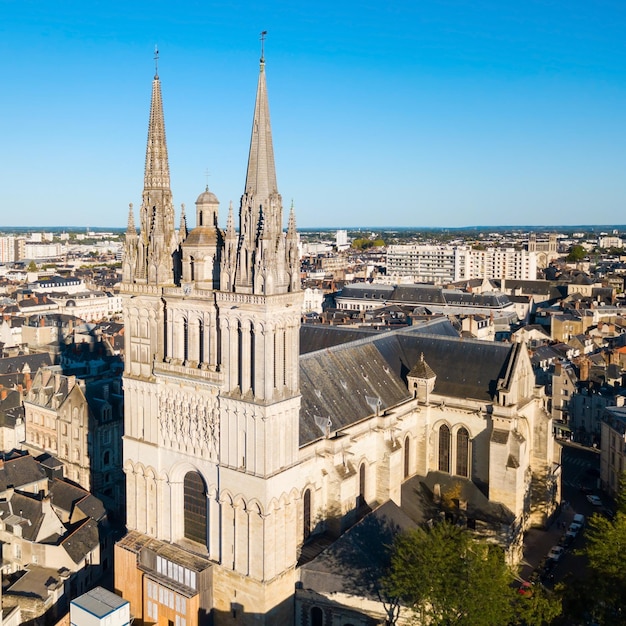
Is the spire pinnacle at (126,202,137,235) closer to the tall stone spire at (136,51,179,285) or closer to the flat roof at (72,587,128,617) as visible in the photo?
the tall stone spire at (136,51,179,285)

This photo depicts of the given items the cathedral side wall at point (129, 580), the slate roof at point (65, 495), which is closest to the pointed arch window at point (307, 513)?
the cathedral side wall at point (129, 580)

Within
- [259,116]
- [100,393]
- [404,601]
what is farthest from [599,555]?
[100,393]

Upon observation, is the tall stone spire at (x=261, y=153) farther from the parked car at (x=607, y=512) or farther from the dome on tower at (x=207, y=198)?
the parked car at (x=607, y=512)

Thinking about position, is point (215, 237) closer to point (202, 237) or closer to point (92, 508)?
point (202, 237)

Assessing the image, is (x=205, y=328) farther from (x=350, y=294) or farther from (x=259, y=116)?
(x=350, y=294)

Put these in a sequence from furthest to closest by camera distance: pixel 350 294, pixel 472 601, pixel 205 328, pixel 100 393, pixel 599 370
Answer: pixel 350 294 → pixel 599 370 → pixel 100 393 → pixel 205 328 → pixel 472 601
